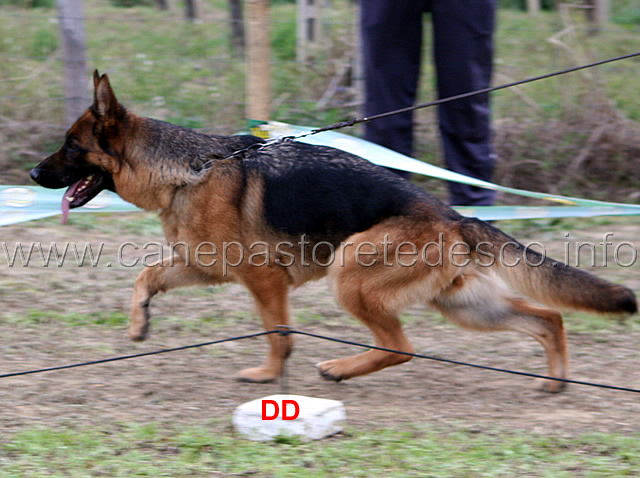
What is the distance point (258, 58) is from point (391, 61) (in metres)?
1.03

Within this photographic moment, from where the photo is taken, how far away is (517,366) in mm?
4188

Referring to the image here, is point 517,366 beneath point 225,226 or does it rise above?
beneath

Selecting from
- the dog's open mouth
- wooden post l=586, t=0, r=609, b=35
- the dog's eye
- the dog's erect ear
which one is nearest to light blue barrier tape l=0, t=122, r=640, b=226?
the dog's open mouth

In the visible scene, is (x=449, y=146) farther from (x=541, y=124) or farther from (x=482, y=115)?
(x=541, y=124)

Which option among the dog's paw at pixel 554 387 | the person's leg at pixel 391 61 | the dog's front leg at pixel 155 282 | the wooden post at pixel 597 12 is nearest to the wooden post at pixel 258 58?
the person's leg at pixel 391 61

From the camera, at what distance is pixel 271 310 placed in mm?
3875

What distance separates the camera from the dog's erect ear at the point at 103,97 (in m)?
3.77

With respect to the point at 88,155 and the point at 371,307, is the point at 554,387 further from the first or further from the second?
the point at 88,155

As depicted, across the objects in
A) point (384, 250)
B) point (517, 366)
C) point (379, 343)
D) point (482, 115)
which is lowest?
point (517, 366)

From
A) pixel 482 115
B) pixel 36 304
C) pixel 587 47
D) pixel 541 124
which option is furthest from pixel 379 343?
pixel 587 47

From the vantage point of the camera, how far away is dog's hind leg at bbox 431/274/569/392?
151 inches

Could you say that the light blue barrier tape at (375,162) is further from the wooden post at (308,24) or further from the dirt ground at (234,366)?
the wooden post at (308,24)

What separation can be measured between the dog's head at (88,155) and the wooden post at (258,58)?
219cm

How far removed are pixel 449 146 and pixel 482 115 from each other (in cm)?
34
